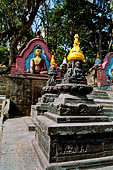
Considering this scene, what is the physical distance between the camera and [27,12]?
13.3 metres

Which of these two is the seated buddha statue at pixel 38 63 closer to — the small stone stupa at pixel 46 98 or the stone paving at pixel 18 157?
the small stone stupa at pixel 46 98

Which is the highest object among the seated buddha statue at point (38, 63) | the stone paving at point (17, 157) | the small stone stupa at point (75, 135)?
the seated buddha statue at point (38, 63)

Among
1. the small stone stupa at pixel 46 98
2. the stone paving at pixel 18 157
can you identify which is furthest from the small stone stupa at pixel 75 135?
the small stone stupa at pixel 46 98

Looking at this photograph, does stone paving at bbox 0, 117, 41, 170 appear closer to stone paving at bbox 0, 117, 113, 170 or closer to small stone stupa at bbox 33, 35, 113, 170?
stone paving at bbox 0, 117, 113, 170

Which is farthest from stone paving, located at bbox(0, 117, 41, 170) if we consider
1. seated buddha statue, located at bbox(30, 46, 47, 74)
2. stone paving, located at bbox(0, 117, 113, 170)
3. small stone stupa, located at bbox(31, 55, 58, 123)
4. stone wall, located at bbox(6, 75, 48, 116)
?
seated buddha statue, located at bbox(30, 46, 47, 74)

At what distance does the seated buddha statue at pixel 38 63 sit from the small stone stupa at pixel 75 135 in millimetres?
8938

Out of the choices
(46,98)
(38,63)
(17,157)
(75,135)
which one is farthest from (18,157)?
(38,63)

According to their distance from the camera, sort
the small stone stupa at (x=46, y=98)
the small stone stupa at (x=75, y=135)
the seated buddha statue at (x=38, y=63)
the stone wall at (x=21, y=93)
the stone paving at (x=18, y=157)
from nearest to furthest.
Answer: the small stone stupa at (x=75, y=135)
the stone paving at (x=18, y=157)
the small stone stupa at (x=46, y=98)
the stone wall at (x=21, y=93)
the seated buddha statue at (x=38, y=63)

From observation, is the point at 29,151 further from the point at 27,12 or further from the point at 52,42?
the point at 52,42

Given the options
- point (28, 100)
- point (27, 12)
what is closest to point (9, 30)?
point (27, 12)

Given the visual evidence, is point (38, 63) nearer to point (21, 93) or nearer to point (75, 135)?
point (21, 93)

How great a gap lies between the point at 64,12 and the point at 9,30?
24.3 ft

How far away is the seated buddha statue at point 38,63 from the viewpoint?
11.8 metres

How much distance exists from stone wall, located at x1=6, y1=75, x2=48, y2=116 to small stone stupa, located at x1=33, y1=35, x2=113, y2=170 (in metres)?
6.37
